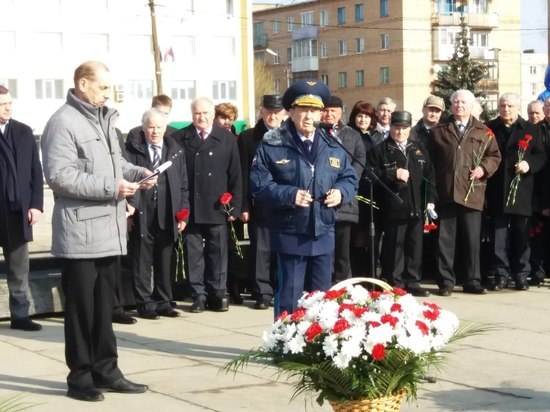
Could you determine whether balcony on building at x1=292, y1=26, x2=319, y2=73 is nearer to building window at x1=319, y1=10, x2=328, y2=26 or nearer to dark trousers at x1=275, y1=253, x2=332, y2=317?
building window at x1=319, y1=10, x2=328, y2=26

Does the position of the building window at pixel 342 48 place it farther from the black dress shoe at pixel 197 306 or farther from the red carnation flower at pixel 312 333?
the red carnation flower at pixel 312 333

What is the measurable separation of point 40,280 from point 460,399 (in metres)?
4.99

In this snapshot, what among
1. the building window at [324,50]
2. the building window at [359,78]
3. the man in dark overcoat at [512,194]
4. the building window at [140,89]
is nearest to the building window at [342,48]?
the building window at [324,50]

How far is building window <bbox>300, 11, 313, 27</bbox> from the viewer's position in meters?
105

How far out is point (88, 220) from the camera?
7426 millimetres

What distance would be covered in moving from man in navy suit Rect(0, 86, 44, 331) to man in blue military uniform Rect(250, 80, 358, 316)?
2.67 metres

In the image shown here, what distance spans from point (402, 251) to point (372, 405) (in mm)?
6599

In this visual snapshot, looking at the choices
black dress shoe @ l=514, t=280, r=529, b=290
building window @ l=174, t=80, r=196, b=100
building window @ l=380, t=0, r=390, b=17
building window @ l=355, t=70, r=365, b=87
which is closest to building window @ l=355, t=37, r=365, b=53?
building window @ l=355, t=70, r=365, b=87

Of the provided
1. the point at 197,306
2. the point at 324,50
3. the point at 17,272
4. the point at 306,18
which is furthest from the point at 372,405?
the point at 306,18

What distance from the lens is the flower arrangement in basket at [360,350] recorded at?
5684 mm

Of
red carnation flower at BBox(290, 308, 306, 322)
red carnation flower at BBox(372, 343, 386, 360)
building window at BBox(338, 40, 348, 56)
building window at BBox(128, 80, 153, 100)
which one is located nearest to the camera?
red carnation flower at BBox(372, 343, 386, 360)

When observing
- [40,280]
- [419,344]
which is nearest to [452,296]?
[40,280]

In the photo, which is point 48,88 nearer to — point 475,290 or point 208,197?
point 475,290

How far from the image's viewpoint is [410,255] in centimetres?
1222
